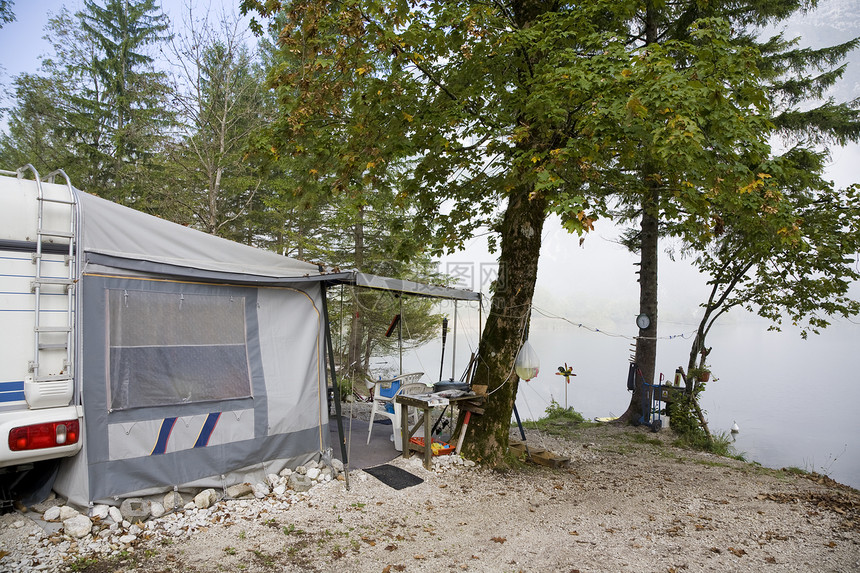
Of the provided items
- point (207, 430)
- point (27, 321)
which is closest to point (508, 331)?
point (207, 430)

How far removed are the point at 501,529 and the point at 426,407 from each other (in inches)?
58.8

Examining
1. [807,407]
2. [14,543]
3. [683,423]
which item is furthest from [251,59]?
[807,407]

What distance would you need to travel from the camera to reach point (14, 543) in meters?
2.98

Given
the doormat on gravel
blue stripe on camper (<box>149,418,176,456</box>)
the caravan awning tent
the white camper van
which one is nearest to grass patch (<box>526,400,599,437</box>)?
the doormat on gravel

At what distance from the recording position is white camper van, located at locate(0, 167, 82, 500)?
3.08 metres

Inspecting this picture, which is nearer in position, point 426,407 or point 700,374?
point 426,407

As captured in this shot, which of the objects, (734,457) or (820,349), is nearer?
(734,457)

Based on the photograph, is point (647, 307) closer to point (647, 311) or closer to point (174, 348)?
point (647, 311)

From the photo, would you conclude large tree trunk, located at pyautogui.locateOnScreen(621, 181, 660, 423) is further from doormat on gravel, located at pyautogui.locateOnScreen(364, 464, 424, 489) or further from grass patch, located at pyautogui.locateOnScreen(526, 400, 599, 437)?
doormat on gravel, located at pyautogui.locateOnScreen(364, 464, 424, 489)

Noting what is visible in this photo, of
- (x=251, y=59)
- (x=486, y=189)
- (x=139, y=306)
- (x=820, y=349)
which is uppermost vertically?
(x=251, y=59)

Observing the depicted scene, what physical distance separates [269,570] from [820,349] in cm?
4558

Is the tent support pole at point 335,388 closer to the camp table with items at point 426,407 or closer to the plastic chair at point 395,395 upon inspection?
the camp table with items at point 426,407

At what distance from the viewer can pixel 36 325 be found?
126 inches

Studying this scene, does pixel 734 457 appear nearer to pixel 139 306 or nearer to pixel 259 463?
pixel 259 463
